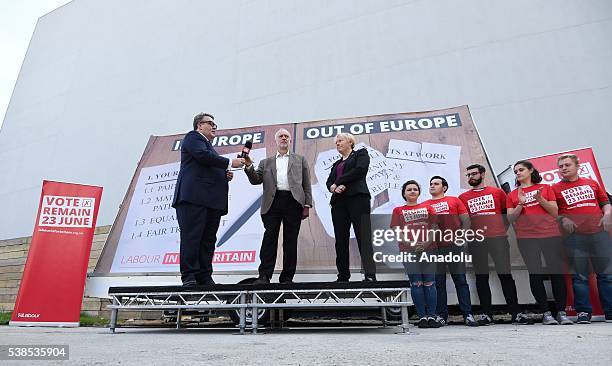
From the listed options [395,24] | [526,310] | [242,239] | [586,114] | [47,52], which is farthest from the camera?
[47,52]

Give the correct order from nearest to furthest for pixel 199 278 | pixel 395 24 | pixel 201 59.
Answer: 1. pixel 199 278
2. pixel 395 24
3. pixel 201 59

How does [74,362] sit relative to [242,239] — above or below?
below

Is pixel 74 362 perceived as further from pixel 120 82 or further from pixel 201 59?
pixel 120 82

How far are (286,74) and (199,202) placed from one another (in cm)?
469

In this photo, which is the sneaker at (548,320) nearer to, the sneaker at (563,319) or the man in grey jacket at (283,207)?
the sneaker at (563,319)

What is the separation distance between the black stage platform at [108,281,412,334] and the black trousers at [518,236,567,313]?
1.22 meters

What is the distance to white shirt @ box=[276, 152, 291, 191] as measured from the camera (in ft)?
9.63

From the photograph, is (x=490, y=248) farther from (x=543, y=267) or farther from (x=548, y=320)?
(x=548, y=320)

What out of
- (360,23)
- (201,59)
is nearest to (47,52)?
(201,59)

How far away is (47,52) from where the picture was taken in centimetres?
952

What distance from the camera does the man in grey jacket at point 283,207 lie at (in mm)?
2842

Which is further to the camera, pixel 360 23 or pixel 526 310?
pixel 360 23

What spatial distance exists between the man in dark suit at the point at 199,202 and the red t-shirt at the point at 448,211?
1.56 metres

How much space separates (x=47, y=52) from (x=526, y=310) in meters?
10.9
